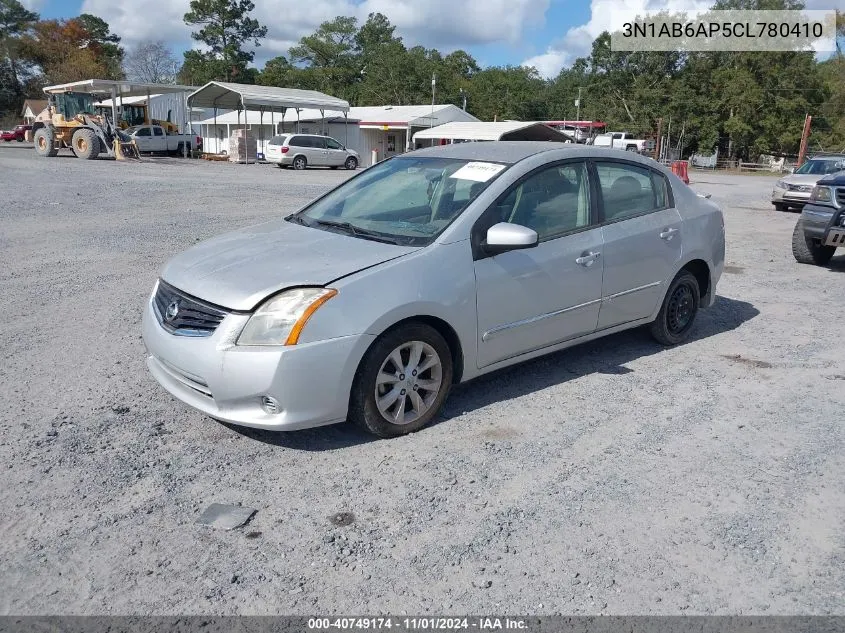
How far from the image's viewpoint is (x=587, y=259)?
485cm

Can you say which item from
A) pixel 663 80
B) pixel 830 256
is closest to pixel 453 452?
pixel 830 256

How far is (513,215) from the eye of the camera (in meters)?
4.58

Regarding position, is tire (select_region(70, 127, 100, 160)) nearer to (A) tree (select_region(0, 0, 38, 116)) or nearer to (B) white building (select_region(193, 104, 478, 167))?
(B) white building (select_region(193, 104, 478, 167))

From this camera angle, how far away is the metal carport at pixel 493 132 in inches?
1535

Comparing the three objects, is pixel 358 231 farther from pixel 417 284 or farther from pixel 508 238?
pixel 508 238

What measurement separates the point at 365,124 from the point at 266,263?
1701 inches

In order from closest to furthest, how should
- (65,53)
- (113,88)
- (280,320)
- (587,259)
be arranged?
(280,320)
(587,259)
(113,88)
(65,53)

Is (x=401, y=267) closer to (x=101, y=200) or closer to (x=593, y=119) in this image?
(x=101, y=200)

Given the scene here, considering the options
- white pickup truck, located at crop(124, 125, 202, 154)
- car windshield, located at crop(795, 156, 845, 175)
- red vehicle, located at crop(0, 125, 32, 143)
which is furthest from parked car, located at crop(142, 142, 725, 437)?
red vehicle, located at crop(0, 125, 32, 143)

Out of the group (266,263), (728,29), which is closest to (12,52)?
(728,29)

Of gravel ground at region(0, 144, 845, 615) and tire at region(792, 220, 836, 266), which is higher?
tire at region(792, 220, 836, 266)

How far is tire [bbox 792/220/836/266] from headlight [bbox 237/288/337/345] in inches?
325

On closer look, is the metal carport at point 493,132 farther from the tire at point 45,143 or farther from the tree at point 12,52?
the tree at point 12,52

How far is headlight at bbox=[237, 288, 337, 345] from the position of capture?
3.62 m
